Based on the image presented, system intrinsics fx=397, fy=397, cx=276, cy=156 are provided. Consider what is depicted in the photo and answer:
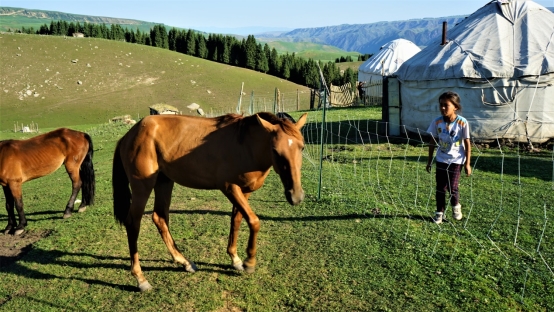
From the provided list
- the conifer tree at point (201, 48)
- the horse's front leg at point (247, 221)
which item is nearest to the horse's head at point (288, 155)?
the horse's front leg at point (247, 221)

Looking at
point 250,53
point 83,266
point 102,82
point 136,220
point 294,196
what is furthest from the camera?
point 250,53

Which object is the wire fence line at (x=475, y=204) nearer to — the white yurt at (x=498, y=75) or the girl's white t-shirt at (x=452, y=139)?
the girl's white t-shirt at (x=452, y=139)

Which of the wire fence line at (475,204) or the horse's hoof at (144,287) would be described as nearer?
the horse's hoof at (144,287)

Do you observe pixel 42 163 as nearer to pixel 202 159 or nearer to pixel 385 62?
pixel 202 159

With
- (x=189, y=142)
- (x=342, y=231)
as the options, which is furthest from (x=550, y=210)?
(x=189, y=142)

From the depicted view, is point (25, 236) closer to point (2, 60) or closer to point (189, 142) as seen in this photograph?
point (189, 142)

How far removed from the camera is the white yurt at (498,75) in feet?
34.4

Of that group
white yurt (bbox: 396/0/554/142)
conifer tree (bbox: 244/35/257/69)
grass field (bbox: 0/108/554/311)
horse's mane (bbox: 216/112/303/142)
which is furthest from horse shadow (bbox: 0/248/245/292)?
conifer tree (bbox: 244/35/257/69)

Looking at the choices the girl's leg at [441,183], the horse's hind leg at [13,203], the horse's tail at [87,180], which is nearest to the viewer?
the girl's leg at [441,183]

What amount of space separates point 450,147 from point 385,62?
2304 centimetres

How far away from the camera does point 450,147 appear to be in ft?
15.7

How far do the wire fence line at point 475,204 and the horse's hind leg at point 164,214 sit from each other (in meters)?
2.47

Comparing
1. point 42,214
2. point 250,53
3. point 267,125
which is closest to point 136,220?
point 267,125

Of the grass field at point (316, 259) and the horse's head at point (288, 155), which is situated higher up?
the horse's head at point (288, 155)
